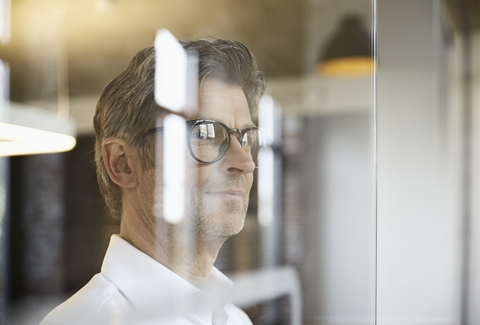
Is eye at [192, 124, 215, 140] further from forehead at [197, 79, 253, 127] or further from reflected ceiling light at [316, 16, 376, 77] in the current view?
reflected ceiling light at [316, 16, 376, 77]

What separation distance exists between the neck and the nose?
8cm

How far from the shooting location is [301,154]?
0.93 m

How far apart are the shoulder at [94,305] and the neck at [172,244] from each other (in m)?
0.06

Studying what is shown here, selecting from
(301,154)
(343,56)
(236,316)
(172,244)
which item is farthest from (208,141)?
(343,56)

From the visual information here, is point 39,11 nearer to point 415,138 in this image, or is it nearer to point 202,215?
point 202,215

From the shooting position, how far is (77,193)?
0.60m

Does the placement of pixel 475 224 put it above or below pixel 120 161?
below

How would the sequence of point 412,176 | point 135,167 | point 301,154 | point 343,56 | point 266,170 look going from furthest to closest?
point 412,176
point 343,56
point 301,154
point 266,170
point 135,167

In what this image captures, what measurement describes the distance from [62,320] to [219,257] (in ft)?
0.62

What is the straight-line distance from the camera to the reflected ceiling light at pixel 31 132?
600 mm

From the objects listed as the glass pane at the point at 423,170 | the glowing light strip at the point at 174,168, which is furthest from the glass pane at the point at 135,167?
the glass pane at the point at 423,170

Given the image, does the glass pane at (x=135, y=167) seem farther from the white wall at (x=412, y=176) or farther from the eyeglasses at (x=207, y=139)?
the white wall at (x=412, y=176)

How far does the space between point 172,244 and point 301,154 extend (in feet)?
1.38

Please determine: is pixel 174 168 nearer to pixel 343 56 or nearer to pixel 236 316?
pixel 236 316
